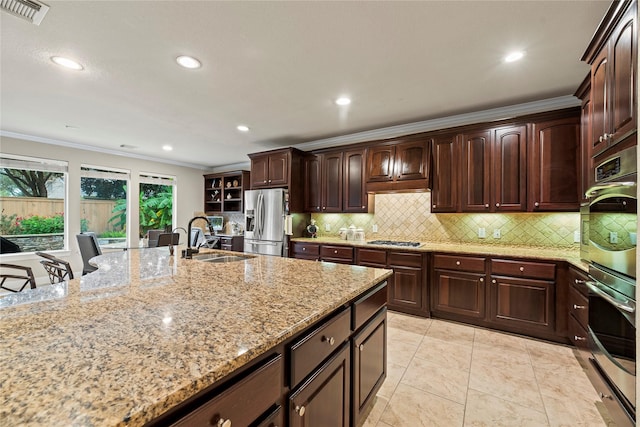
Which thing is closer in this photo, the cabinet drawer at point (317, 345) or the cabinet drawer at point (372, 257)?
the cabinet drawer at point (317, 345)

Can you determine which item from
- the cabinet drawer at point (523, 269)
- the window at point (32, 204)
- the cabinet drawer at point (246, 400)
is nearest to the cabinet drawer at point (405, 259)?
the cabinet drawer at point (523, 269)

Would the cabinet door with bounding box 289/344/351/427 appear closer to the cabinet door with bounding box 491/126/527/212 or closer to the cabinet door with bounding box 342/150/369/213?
the cabinet door with bounding box 491/126/527/212

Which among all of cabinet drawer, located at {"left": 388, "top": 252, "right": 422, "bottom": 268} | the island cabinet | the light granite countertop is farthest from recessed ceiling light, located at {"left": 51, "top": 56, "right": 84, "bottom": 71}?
cabinet drawer, located at {"left": 388, "top": 252, "right": 422, "bottom": 268}

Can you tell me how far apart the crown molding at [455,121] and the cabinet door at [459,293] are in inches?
72.3

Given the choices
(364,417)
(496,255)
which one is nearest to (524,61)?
(496,255)

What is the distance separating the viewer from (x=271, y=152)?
15.2ft

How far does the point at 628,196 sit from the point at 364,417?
6.26ft

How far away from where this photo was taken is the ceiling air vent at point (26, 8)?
163 cm

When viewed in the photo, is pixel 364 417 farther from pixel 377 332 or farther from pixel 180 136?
pixel 180 136

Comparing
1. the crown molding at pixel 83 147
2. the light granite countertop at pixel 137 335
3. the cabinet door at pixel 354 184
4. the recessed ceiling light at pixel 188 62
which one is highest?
the recessed ceiling light at pixel 188 62

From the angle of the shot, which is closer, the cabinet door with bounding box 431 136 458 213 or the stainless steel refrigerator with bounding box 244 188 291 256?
the cabinet door with bounding box 431 136 458 213

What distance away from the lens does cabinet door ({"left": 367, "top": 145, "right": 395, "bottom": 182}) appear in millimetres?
3809

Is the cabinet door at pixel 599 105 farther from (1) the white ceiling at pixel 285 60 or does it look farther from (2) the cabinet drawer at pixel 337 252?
(2) the cabinet drawer at pixel 337 252

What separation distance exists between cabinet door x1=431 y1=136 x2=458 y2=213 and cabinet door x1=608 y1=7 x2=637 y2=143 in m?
1.70
